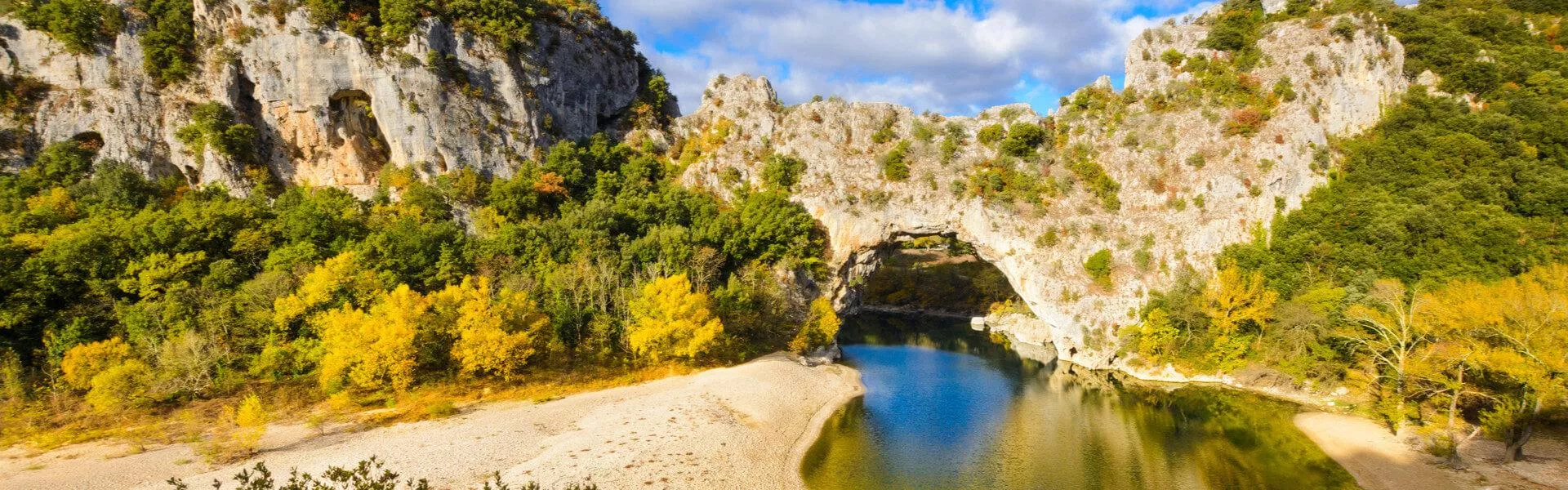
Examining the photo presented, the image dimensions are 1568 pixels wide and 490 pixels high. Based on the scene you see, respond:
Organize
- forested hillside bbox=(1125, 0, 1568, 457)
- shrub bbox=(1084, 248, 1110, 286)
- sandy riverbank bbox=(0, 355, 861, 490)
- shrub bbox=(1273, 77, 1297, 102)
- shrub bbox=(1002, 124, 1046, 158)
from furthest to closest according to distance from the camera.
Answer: shrub bbox=(1002, 124, 1046, 158), shrub bbox=(1273, 77, 1297, 102), shrub bbox=(1084, 248, 1110, 286), forested hillside bbox=(1125, 0, 1568, 457), sandy riverbank bbox=(0, 355, 861, 490)

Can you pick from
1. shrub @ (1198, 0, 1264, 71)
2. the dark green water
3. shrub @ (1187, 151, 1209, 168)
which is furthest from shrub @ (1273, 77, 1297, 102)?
the dark green water

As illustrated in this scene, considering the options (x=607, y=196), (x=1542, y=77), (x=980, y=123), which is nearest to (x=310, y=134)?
(x=607, y=196)

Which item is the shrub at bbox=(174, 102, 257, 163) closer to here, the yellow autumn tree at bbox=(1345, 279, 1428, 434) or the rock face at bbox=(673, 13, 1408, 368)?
the rock face at bbox=(673, 13, 1408, 368)

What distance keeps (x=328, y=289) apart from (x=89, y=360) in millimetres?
8941

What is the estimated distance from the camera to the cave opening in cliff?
237 feet

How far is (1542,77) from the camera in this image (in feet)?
151

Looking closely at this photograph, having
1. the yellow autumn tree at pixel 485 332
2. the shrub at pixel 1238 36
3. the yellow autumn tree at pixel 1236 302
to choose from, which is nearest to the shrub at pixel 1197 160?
the yellow autumn tree at pixel 1236 302

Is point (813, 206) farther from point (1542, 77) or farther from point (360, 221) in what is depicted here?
point (1542, 77)

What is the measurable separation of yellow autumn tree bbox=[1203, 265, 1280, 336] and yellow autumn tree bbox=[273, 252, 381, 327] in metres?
51.2

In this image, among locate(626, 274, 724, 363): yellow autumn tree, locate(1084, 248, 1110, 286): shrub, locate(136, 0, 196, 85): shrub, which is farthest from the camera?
locate(1084, 248, 1110, 286): shrub

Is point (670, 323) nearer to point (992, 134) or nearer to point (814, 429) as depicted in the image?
point (814, 429)

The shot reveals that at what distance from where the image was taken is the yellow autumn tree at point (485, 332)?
3112 cm

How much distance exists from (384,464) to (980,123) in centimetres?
4989

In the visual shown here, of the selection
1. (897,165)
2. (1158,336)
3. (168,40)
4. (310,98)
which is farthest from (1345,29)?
(168,40)
